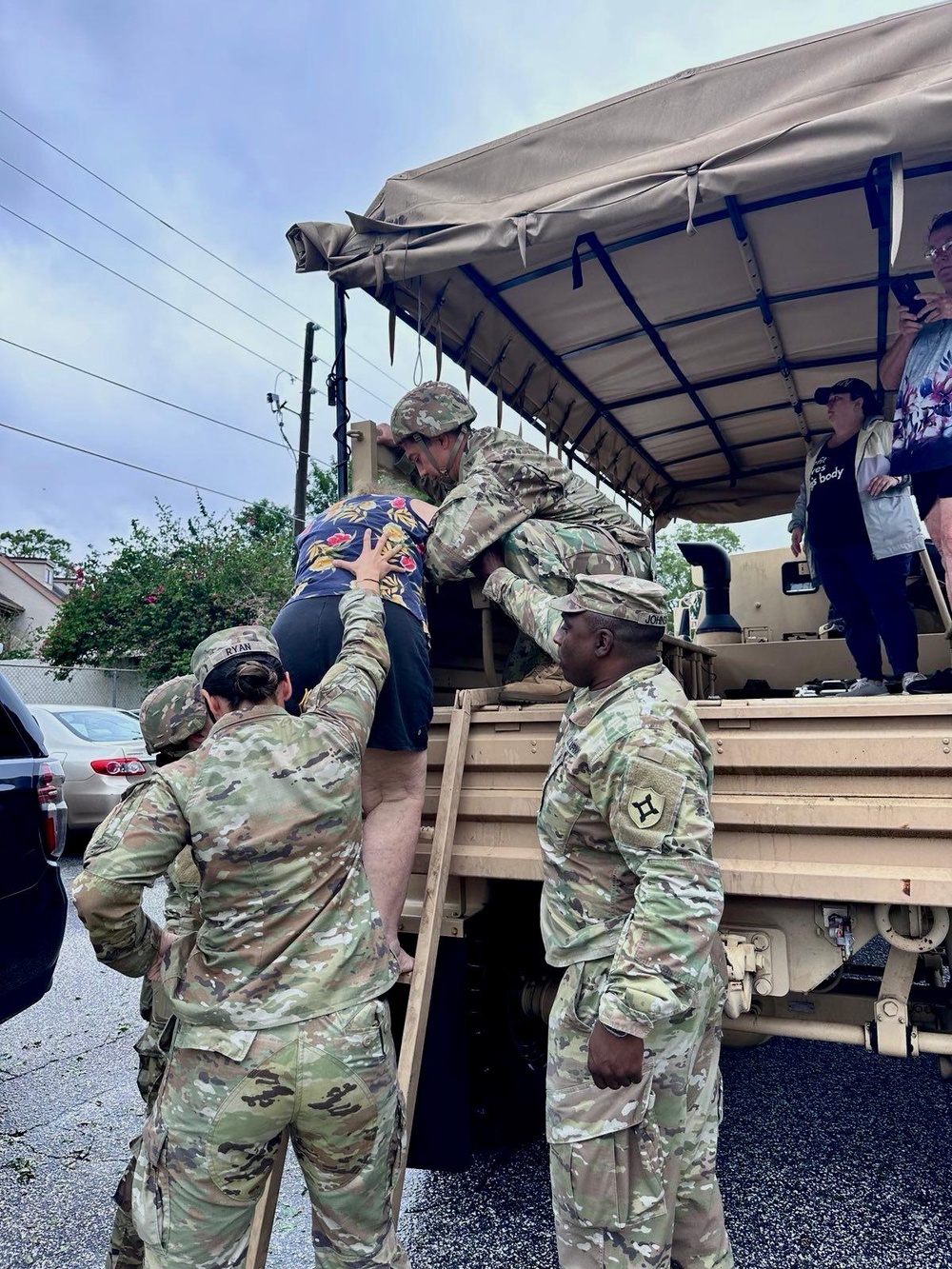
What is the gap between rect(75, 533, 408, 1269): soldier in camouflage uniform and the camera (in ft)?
5.55

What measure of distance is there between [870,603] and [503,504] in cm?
170

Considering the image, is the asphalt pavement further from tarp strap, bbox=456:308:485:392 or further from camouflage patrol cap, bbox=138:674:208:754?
tarp strap, bbox=456:308:485:392

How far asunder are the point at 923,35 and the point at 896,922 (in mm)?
2318

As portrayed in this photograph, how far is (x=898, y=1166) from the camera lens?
2.87 meters

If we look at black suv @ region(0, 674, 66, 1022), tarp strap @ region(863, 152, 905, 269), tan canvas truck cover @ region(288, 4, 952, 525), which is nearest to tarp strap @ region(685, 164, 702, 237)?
tan canvas truck cover @ region(288, 4, 952, 525)

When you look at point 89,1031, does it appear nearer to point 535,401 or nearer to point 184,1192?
point 184,1192

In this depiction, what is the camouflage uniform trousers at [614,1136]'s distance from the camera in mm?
1808

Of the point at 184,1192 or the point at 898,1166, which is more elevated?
the point at 184,1192

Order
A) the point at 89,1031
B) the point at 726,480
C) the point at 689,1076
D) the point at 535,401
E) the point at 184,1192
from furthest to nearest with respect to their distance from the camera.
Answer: the point at 726,480 < the point at 535,401 < the point at 89,1031 < the point at 689,1076 < the point at 184,1192

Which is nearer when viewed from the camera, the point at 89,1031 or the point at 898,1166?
the point at 898,1166

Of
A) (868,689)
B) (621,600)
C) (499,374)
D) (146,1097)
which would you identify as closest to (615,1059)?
(621,600)

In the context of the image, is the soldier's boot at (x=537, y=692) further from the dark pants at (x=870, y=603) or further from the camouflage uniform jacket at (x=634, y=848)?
the dark pants at (x=870, y=603)

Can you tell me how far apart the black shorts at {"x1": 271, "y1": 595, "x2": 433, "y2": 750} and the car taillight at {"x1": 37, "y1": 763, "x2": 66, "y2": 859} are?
1150 millimetres

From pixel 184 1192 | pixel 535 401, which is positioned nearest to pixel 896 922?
pixel 184 1192
